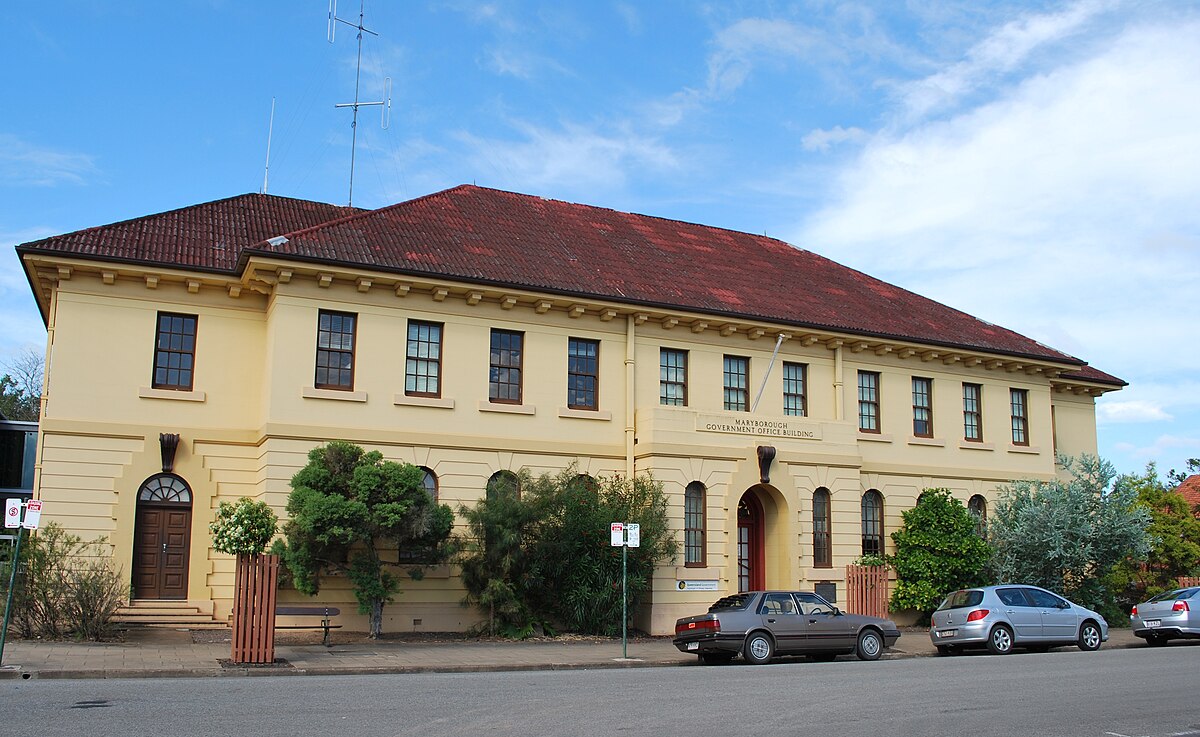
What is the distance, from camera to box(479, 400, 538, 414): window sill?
968 inches

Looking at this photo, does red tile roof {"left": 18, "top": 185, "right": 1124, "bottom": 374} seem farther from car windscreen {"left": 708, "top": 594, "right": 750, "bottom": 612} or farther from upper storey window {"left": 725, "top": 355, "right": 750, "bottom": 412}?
car windscreen {"left": 708, "top": 594, "right": 750, "bottom": 612}

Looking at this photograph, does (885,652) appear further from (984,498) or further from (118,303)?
(118,303)

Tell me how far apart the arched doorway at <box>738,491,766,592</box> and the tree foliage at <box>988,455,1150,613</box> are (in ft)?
21.2

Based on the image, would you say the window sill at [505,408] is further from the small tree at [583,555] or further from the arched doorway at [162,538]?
the arched doorway at [162,538]

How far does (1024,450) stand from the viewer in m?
32.0

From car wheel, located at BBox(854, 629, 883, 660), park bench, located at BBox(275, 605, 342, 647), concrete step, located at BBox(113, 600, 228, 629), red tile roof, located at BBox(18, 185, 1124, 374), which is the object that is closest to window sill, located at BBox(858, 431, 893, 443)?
red tile roof, located at BBox(18, 185, 1124, 374)

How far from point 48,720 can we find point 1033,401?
28.3m

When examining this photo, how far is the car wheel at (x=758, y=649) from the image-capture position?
19500mm

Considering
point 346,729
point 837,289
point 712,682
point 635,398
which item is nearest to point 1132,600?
point 837,289

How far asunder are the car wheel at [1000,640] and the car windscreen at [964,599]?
2.06 feet

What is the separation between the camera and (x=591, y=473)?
84.0 feet

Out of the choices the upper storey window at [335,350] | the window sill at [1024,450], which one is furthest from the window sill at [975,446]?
the upper storey window at [335,350]

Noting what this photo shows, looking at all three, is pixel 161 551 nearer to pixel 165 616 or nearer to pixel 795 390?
pixel 165 616

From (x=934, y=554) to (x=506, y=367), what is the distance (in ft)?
40.0
